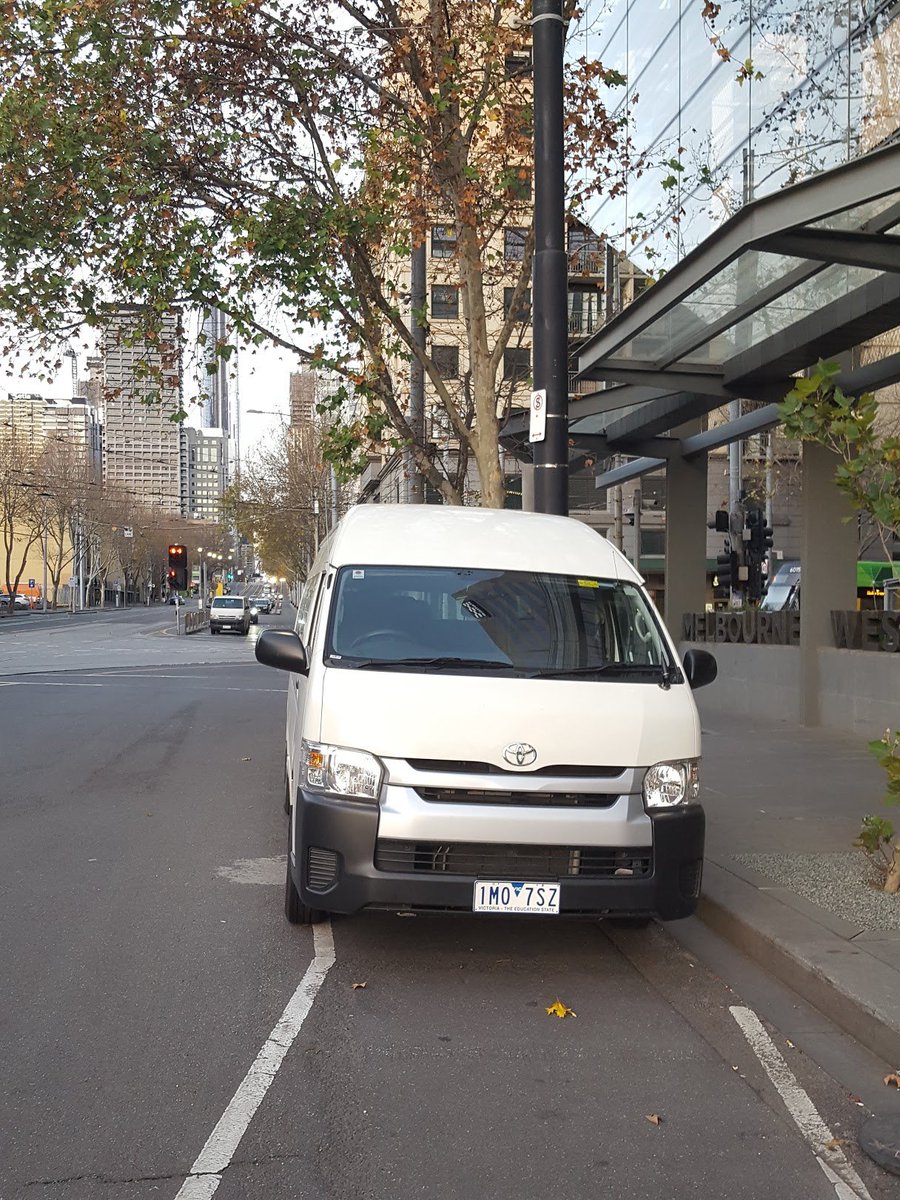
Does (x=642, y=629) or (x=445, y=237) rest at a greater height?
(x=445, y=237)

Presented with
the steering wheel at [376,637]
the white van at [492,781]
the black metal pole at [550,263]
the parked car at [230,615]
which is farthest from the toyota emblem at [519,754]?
the parked car at [230,615]

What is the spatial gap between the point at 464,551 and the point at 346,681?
130 cm

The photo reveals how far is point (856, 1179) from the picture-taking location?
3490 mm

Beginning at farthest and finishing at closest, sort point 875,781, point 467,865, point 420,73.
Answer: point 420,73 → point 875,781 → point 467,865

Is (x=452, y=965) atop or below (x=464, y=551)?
below

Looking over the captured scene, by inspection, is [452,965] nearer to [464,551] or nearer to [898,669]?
[464,551]

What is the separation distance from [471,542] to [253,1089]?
3.20 meters

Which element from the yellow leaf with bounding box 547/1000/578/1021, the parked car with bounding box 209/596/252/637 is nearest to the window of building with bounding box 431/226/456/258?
the yellow leaf with bounding box 547/1000/578/1021

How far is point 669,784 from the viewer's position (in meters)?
5.25

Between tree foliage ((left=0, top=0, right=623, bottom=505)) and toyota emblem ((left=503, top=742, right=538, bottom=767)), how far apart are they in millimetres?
9620

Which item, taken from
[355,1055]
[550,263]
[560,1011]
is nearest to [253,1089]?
[355,1055]

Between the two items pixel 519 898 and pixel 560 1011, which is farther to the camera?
pixel 519 898

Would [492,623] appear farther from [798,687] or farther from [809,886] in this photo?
[798,687]

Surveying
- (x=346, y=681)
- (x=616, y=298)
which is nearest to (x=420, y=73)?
(x=616, y=298)
